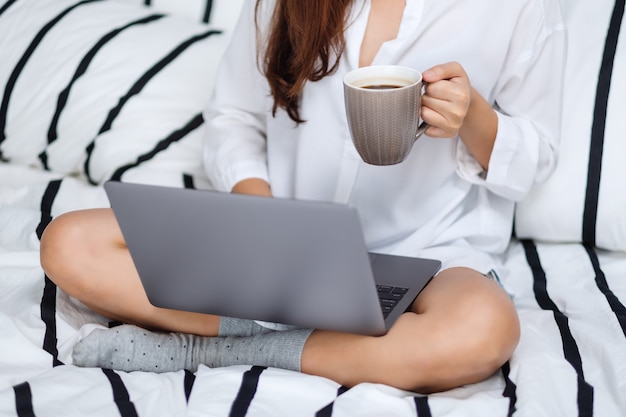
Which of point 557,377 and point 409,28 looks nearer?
point 557,377

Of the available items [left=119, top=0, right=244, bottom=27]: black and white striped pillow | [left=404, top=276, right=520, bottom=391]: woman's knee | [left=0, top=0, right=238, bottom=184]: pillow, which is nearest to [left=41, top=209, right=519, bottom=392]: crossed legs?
[left=404, top=276, right=520, bottom=391]: woman's knee

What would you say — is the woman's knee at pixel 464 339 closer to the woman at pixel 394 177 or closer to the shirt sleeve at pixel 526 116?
the woman at pixel 394 177

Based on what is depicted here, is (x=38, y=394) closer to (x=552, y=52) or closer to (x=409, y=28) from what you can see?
(x=409, y=28)

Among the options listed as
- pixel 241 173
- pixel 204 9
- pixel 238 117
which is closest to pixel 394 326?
pixel 241 173

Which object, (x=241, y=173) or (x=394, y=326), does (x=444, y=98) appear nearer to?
(x=394, y=326)

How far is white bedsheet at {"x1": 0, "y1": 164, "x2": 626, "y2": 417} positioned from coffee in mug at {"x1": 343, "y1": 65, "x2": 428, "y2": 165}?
0.28m

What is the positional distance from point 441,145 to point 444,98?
0.79 ft

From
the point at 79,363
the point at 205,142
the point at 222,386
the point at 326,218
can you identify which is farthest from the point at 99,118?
the point at 326,218

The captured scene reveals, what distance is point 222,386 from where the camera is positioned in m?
1.00

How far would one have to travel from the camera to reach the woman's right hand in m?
1.35

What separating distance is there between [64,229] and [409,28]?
56 cm

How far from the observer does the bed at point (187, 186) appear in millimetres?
986

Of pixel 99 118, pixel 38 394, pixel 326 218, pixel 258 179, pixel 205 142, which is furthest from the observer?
pixel 99 118

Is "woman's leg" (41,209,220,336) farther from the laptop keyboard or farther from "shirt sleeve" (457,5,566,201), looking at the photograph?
"shirt sleeve" (457,5,566,201)
